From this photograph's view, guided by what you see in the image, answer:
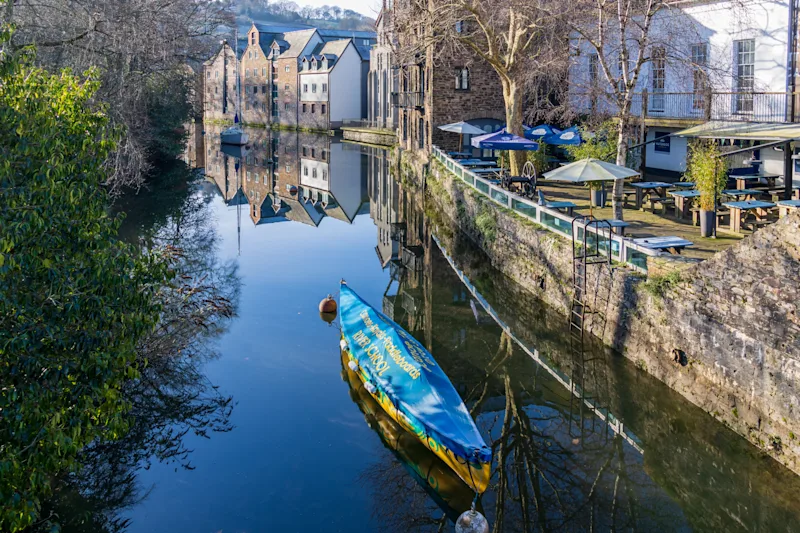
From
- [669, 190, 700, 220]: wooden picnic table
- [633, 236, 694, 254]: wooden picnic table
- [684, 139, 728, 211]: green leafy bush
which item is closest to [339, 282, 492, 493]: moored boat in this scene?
[633, 236, 694, 254]: wooden picnic table

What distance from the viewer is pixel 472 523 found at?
9094 mm

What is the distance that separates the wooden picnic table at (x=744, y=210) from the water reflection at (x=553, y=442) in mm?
4244

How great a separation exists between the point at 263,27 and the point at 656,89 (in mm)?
67429

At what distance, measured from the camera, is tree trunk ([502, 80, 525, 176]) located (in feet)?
97.6

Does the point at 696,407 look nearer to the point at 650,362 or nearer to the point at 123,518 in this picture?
the point at 650,362

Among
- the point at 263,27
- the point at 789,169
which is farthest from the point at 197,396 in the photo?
the point at 263,27

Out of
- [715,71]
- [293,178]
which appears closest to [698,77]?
[715,71]

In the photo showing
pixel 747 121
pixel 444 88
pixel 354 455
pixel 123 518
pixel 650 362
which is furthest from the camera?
pixel 444 88

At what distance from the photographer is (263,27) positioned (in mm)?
87875

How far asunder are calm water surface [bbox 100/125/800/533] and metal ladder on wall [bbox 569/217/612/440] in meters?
0.16

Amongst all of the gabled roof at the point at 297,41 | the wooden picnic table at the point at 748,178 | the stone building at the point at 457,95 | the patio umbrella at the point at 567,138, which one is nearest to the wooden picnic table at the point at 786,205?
the wooden picnic table at the point at 748,178

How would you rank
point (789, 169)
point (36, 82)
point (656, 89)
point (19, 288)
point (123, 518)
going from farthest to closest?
point (656, 89), point (789, 169), point (123, 518), point (36, 82), point (19, 288)

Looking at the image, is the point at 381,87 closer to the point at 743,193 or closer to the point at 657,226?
the point at 657,226

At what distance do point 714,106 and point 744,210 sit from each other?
874cm
